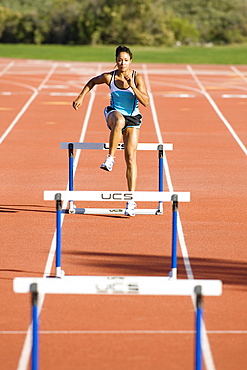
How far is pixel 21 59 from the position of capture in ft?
140

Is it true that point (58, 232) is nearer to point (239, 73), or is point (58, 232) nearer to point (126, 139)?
point (126, 139)

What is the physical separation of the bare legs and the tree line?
153 feet

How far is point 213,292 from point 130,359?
130 centimetres

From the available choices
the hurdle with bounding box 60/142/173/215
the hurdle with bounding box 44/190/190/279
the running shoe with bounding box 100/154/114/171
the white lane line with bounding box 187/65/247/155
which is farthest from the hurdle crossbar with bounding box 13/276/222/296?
the white lane line with bounding box 187/65/247/155

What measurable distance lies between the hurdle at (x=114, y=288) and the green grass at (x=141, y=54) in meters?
36.7

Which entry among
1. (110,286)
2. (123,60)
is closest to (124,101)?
(123,60)

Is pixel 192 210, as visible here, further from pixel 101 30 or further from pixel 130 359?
pixel 101 30

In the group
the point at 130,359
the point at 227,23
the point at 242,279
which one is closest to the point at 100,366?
the point at 130,359

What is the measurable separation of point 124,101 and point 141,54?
121ft

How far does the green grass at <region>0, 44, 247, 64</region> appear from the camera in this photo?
1674 inches

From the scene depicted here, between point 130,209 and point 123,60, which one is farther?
point 130,209

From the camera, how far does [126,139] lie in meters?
10.3

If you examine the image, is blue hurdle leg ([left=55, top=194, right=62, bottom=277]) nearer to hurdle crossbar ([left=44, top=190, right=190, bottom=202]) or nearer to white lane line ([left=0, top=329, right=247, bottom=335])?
hurdle crossbar ([left=44, top=190, right=190, bottom=202])

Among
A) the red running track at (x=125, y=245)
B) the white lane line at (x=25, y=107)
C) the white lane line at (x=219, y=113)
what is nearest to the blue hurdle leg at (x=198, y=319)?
the red running track at (x=125, y=245)
